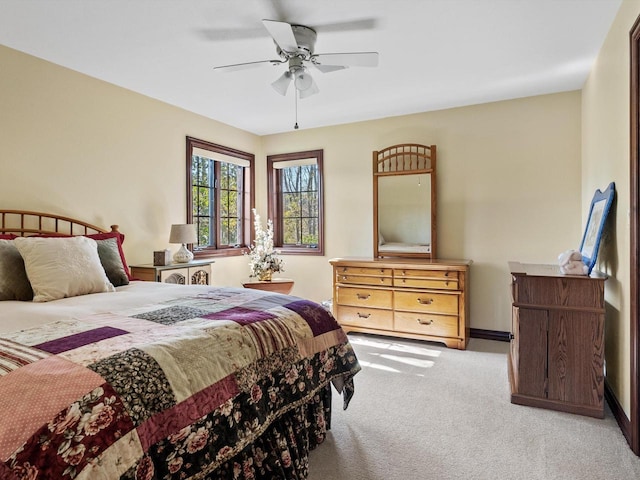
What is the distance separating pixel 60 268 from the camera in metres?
2.31

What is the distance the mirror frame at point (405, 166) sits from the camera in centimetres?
423

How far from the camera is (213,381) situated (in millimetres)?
1385

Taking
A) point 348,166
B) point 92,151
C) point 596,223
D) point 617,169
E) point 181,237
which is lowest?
point 181,237

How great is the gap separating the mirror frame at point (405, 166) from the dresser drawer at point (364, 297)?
552 millimetres

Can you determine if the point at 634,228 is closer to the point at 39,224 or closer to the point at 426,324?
the point at 426,324

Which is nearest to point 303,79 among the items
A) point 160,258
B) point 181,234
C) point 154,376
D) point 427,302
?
point 181,234

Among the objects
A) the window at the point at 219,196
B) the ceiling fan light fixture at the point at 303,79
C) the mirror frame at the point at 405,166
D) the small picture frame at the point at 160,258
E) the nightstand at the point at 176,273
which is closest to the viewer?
the ceiling fan light fixture at the point at 303,79

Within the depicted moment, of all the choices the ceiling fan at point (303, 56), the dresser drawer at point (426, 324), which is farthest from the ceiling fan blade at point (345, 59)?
the dresser drawer at point (426, 324)

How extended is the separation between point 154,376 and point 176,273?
257 centimetres

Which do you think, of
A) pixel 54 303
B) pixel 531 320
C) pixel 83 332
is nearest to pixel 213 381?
pixel 83 332

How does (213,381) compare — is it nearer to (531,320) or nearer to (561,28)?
(531,320)

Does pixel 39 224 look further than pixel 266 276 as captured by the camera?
No

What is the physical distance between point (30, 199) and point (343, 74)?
273cm

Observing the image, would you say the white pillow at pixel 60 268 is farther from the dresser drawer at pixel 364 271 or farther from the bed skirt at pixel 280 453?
the dresser drawer at pixel 364 271
